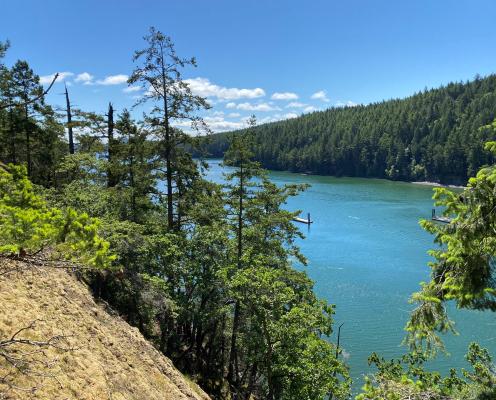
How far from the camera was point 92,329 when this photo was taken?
10.1 metres

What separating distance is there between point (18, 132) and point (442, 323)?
24.3 metres

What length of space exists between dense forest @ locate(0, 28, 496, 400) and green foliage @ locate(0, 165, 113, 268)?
0.02m

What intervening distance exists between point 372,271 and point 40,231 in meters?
32.3

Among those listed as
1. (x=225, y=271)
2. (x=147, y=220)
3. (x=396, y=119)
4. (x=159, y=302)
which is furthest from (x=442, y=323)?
(x=396, y=119)

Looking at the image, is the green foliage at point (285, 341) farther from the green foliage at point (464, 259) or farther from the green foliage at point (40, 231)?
the green foliage at point (40, 231)

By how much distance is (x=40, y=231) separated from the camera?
492cm

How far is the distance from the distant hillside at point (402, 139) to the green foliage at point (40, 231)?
90.3 meters

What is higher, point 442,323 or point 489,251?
point 489,251

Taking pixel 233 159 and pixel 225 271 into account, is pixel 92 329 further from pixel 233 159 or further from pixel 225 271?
pixel 233 159

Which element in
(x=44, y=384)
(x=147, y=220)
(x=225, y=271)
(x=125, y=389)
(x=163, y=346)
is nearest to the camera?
(x=44, y=384)

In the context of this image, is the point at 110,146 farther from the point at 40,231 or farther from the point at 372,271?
the point at 372,271

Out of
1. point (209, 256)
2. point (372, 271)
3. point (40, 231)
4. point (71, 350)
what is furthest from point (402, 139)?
point (40, 231)

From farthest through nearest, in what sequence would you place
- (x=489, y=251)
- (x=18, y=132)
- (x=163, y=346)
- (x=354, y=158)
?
1. (x=354, y=158)
2. (x=18, y=132)
3. (x=163, y=346)
4. (x=489, y=251)

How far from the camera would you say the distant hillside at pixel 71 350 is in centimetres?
699
